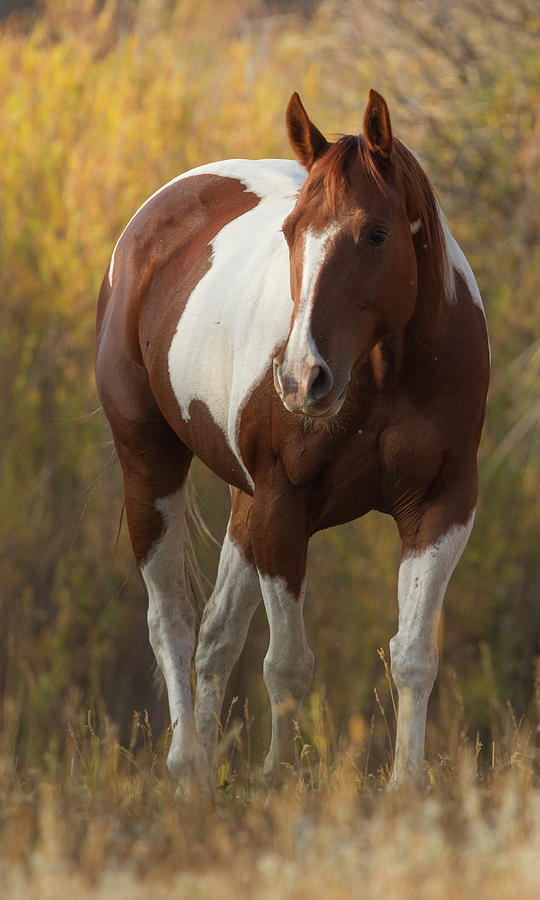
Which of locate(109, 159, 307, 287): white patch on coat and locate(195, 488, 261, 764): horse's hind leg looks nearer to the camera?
locate(109, 159, 307, 287): white patch on coat

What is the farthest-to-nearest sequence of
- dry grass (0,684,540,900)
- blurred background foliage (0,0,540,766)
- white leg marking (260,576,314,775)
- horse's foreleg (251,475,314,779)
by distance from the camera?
1. blurred background foliage (0,0,540,766)
2. white leg marking (260,576,314,775)
3. horse's foreleg (251,475,314,779)
4. dry grass (0,684,540,900)

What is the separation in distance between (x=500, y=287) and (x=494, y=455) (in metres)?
2.14

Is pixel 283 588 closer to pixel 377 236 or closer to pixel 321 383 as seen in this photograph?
pixel 321 383

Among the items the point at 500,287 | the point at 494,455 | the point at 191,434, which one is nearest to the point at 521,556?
the point at 494,455

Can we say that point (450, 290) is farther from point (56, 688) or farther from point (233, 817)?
point (56, 688)

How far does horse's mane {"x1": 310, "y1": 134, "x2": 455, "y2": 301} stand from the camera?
3.52 meters

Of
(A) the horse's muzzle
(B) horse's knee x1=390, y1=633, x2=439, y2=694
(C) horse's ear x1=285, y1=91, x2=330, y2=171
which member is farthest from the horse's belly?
(B) horse's knee x1=390, y1=633, x2=439, y2=694

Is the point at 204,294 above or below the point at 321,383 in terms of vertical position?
above

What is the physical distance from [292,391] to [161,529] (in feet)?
5.96

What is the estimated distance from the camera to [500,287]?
1366 centimetres

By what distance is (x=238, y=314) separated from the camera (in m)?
4.23

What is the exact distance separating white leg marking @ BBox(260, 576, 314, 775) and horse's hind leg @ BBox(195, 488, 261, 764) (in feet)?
1.82

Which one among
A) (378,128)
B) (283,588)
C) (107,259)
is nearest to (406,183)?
(378,128)

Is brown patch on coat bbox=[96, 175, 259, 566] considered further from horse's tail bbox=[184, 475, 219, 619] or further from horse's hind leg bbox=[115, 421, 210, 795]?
horse's tail bbox=[184, 475, 219, 619]
